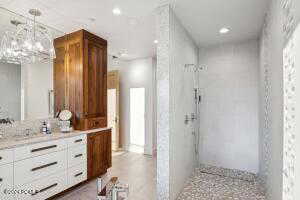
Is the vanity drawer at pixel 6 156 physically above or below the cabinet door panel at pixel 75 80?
below

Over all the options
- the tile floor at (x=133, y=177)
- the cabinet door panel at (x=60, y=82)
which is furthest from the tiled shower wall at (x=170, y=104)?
the cabinet door panel at (x=60, y=82)

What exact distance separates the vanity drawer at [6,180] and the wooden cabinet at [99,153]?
1112 millimetres


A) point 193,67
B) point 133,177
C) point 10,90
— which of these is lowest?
point 133,177

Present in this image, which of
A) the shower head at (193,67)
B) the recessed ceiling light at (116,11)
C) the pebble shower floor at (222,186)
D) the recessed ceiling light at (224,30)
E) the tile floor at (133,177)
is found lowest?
the tile floor at (133,177)

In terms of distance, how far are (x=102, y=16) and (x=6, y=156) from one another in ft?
6.87

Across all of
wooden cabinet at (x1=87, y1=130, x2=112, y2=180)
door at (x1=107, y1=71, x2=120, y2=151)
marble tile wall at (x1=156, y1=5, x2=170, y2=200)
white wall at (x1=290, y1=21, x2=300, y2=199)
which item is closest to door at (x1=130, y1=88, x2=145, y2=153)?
door at (x1=107, y1=71, x2=120, y2=151)

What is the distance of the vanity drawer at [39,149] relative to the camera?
6.44 feet

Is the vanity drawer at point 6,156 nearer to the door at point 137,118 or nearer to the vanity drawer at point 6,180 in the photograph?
the vanity drawer at point 6,180

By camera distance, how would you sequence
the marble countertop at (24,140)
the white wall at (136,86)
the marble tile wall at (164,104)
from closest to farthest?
the marble countertop at (24,140)
the marble tile wall at (164,104)
the white wall at (136,86)

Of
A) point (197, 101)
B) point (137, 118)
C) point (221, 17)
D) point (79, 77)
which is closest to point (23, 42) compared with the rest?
A: point (79, 77)

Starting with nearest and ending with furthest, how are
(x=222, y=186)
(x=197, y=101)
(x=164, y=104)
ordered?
1. (x=164, y=104)
2. (x=222, y=186)
3. (x=197, y=101)

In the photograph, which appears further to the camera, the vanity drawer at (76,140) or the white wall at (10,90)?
the vanity drawer at (76,140)

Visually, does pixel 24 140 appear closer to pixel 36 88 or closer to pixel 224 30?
pixel 36 88

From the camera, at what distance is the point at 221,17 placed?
7.95 feet
